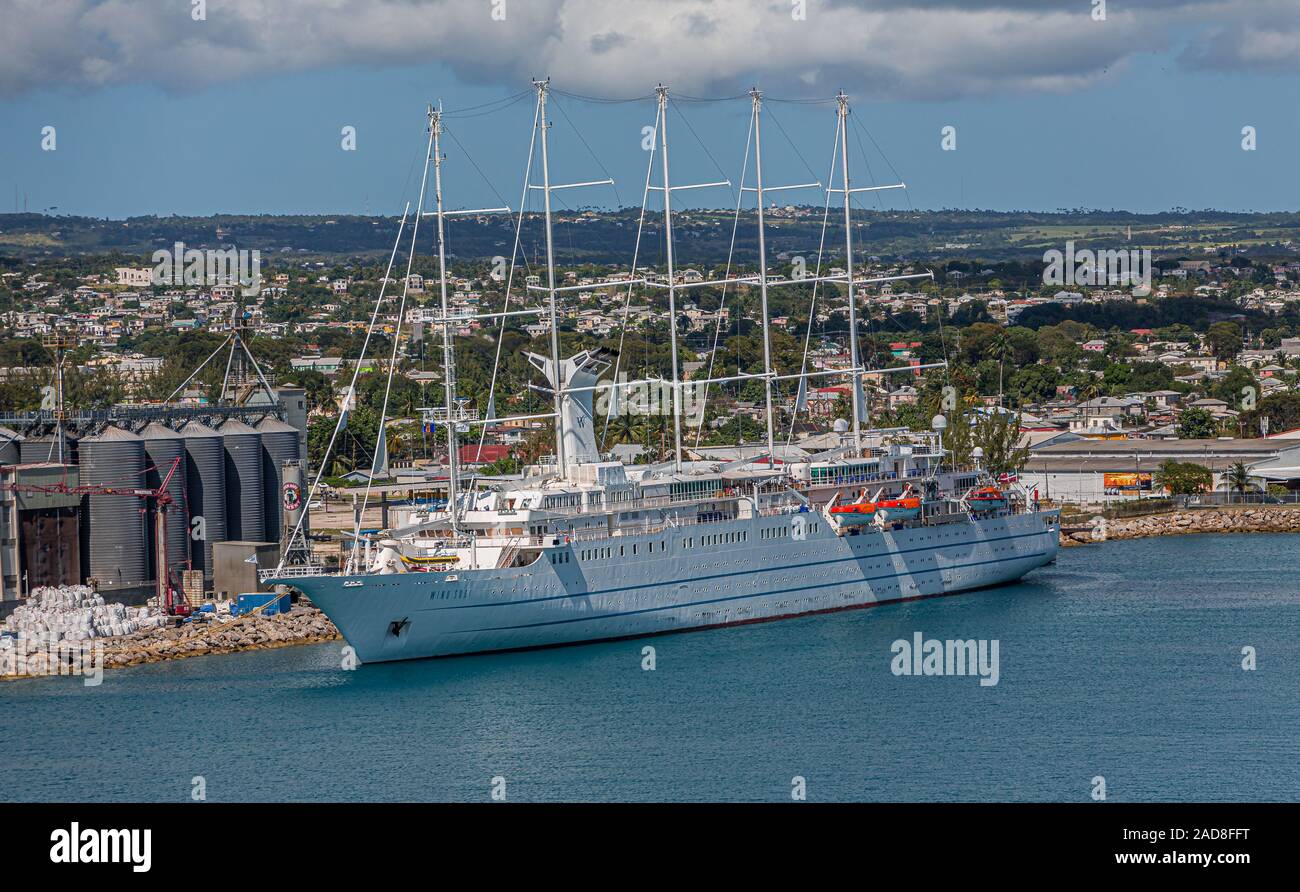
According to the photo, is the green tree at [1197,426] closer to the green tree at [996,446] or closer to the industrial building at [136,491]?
the green tree at [996,446]

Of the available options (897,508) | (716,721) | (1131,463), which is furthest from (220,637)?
(1131,463)

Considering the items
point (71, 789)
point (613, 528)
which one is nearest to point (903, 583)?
point (613, 528)

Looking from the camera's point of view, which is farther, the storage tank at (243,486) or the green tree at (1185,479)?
the green tree at (1185,479)

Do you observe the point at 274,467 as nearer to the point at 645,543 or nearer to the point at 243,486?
the point at 243,486

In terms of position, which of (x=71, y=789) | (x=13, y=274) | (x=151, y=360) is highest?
(x=13, y=274)

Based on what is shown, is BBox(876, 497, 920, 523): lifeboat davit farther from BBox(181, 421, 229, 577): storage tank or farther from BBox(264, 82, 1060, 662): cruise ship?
BBox(181, 421, 229, 577): storage tank

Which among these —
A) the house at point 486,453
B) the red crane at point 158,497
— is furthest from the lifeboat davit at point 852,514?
the house at point 486,453

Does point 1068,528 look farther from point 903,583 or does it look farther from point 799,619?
point 799,619
